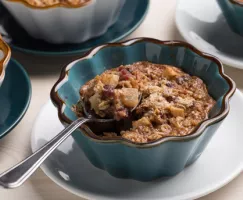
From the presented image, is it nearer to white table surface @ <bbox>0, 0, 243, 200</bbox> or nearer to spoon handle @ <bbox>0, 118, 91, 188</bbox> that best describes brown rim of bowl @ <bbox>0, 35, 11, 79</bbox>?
white table surface @ <bbox>0, 0, 243, 200</bbox>

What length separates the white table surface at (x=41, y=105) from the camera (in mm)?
1164

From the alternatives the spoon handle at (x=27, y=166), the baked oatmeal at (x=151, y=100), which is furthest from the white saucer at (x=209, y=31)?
the spoon handle at (x=27, y=166)

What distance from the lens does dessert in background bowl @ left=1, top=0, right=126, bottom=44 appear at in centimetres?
149

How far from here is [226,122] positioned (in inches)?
50.2

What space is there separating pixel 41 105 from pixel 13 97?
9 centimetres

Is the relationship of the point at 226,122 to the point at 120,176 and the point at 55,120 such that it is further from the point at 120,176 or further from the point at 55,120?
the point at 55,120

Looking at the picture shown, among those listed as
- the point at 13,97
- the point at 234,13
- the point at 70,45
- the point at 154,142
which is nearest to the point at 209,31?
the point at 234,13

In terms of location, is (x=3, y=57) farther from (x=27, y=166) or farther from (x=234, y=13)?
(x=234, y=13)

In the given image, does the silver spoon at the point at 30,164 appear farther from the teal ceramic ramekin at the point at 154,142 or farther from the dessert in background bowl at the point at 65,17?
the dessert in background bowl at the point at 65,17

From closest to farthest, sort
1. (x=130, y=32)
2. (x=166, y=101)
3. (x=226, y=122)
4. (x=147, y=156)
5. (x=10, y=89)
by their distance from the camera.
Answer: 1. (x=147, y=156)
2. (x=166, y=101)
3. (x=226, y=122)
4. (x=10, y=89)
5. (x=130, y=32)

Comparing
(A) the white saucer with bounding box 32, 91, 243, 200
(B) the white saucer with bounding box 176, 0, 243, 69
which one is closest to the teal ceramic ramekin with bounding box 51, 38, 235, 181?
(A) the white saucer with bounding box 32, 91, 243, 200

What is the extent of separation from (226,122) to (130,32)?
1.62 feet

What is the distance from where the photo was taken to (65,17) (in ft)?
4.96

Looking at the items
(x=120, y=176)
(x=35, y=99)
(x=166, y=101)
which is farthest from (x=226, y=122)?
(x=35, y=99)
